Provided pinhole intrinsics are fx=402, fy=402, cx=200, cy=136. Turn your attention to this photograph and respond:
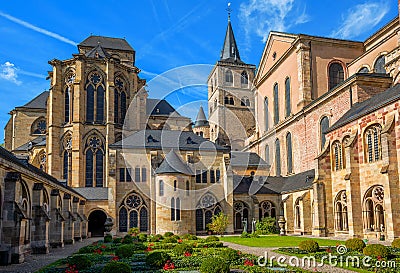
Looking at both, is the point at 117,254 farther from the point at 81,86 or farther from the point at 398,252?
the point at 81,86

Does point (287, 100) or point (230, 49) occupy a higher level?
point (230, 49)

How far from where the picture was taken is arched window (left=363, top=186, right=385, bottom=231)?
1060 inches

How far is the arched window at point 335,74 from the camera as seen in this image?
45.4 metres

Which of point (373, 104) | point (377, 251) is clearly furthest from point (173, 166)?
point (377, 251)

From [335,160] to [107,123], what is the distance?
27.5 m

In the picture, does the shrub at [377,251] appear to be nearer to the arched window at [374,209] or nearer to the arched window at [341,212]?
the arched window at [374,209]

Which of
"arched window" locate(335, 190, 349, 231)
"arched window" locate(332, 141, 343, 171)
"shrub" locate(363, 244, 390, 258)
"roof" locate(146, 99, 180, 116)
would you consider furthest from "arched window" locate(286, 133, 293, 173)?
"shrub" locate(363, 244, 390, 258)

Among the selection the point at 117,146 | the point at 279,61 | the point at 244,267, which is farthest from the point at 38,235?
the point at 279,61

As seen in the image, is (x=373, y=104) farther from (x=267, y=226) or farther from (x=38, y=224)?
(x=38, y=224)

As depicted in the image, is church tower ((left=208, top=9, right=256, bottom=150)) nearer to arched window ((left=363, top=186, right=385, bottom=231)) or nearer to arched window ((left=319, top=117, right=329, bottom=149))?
arched window ((left=319, top=117, right=329, bottom=149))

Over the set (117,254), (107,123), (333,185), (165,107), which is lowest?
(117,254)

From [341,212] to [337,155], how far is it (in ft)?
14.8

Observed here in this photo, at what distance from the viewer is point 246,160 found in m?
54.0

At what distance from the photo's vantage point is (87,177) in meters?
47.2
